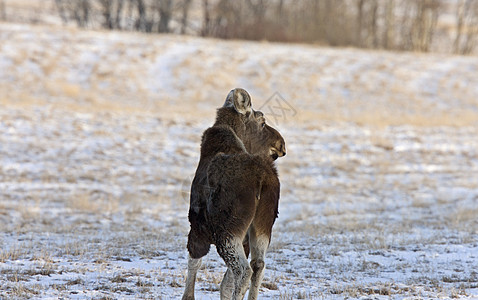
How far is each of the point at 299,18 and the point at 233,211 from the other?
167 feet

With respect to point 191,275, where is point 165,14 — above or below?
above

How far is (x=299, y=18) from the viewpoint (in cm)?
5372

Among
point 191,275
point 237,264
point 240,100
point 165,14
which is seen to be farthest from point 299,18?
point 237,264

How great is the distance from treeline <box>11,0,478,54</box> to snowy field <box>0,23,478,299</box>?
13.0 m

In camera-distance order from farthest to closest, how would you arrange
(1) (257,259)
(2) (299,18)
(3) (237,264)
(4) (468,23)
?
(4) (468,23)
(2) (299,18)
(1) (257,259)
(3) (237,264)

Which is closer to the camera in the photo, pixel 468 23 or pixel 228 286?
pixel 228 286

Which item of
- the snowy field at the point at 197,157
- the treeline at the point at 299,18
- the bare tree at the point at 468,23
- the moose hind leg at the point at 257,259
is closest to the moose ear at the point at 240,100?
the snowy field at the point at 197,157

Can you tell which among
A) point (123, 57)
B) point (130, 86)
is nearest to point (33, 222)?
point (130, 86)

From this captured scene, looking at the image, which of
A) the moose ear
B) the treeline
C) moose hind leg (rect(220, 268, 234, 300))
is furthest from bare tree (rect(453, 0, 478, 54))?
moose hind leg (rect(220, 268, 234, 300))

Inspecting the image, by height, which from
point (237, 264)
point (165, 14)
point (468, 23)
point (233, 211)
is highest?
point (468, 23)

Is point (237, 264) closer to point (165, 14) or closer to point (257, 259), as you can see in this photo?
point (257, 259)

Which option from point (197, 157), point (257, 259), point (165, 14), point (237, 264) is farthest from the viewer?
point (165, 14)

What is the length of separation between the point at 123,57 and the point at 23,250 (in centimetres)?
2530

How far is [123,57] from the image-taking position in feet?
107
